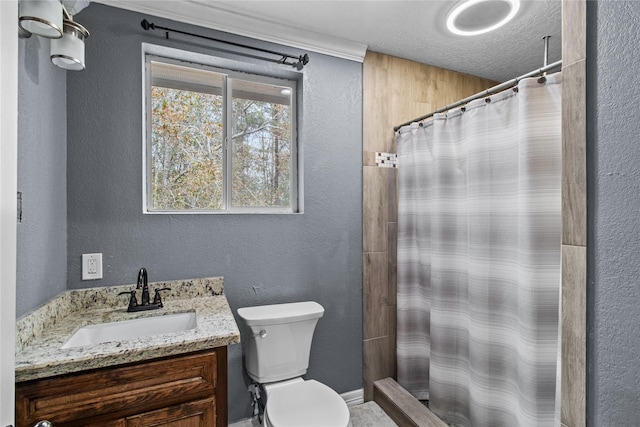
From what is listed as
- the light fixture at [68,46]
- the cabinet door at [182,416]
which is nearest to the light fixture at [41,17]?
the light fixture at [68,46]

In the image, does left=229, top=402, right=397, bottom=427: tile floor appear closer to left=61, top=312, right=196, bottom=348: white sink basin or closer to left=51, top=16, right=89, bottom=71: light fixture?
left=61, top=312, right=196, bottom=348: white sink basin

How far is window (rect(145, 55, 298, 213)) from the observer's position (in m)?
1.89

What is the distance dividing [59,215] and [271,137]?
3.99ft

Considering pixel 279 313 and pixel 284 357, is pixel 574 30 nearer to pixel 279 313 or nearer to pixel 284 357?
pixel 279 313

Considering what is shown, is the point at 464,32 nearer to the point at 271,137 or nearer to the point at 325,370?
the point at 271,137

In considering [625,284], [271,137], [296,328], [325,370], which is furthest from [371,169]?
[625,284]

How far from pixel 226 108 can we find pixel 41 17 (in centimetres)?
98

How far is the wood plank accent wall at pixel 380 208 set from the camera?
7.27 feet

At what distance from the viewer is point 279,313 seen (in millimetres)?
1763

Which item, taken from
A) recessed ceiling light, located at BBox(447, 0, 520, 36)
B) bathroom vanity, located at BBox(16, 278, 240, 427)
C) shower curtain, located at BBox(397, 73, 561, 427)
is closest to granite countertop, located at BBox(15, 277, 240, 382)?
bathroom vanity, located at BBox(16, 278, 240, 427)

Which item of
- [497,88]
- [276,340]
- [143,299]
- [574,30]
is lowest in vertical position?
[276,340]

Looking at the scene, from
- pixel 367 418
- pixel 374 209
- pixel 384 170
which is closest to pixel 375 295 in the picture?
pixel 374 209

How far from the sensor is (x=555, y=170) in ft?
4.46

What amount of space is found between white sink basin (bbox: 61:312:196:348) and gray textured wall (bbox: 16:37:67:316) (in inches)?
9.0
